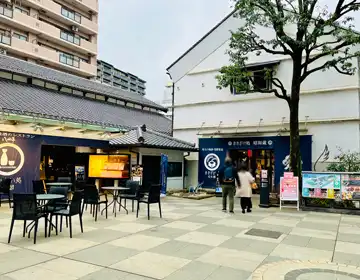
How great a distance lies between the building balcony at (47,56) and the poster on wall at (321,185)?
2906cm

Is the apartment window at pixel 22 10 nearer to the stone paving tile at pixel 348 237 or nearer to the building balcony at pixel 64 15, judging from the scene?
the building balcony at pixel 64 15

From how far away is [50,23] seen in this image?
115 ft

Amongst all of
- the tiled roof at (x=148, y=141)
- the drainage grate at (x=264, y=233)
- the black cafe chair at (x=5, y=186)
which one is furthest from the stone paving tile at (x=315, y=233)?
the black cafe chair at (x=5, y=186)

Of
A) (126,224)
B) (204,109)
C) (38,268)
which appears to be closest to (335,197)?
(126,224)

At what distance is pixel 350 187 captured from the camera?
35.0ft

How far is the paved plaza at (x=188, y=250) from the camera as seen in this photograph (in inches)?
183

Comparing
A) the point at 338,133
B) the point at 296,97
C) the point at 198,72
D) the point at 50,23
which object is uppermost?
the point at 50,23

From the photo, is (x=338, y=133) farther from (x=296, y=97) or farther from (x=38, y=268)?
(x=38, y=268)

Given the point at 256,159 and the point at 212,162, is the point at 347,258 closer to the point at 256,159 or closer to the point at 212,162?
the point at 256,159

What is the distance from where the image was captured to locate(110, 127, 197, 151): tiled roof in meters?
13.8

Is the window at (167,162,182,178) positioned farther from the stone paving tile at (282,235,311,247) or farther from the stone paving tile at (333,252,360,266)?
the stone paving tile at (333,252,360,266)

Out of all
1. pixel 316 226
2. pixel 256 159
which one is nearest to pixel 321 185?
pixel 316 226

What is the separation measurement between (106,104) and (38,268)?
52.3 feet

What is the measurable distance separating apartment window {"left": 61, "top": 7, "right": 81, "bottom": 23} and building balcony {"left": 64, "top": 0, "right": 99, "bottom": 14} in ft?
3.65
